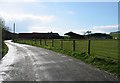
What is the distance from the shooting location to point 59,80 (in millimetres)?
10625

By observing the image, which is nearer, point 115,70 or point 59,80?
point 59,80

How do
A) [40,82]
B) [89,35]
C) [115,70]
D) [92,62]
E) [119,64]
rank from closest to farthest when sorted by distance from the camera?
[40,82] → [115,70] → [119,64] → [92,62] → [89,35]

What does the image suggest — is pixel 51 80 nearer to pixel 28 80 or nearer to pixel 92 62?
pixel 28 80

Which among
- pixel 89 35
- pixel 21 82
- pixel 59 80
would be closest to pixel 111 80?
pixel 59 80

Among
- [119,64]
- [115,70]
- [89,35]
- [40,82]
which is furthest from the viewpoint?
[89,35]

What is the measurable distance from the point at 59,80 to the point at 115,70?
3653mm

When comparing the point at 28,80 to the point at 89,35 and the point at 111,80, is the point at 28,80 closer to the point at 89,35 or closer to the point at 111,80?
the point at 111,80

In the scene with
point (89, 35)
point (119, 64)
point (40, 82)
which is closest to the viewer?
point (40, 82)

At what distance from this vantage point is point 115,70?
13.1m

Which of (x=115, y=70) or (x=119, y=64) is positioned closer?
(x=115, y=70)

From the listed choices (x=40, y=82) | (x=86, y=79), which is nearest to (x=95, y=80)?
(x=86, y=79)

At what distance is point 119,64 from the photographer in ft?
48.6

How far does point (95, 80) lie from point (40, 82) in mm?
2067

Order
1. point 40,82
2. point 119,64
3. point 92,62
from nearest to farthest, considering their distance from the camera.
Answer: point 40,82
point 119,64
point 92,62
